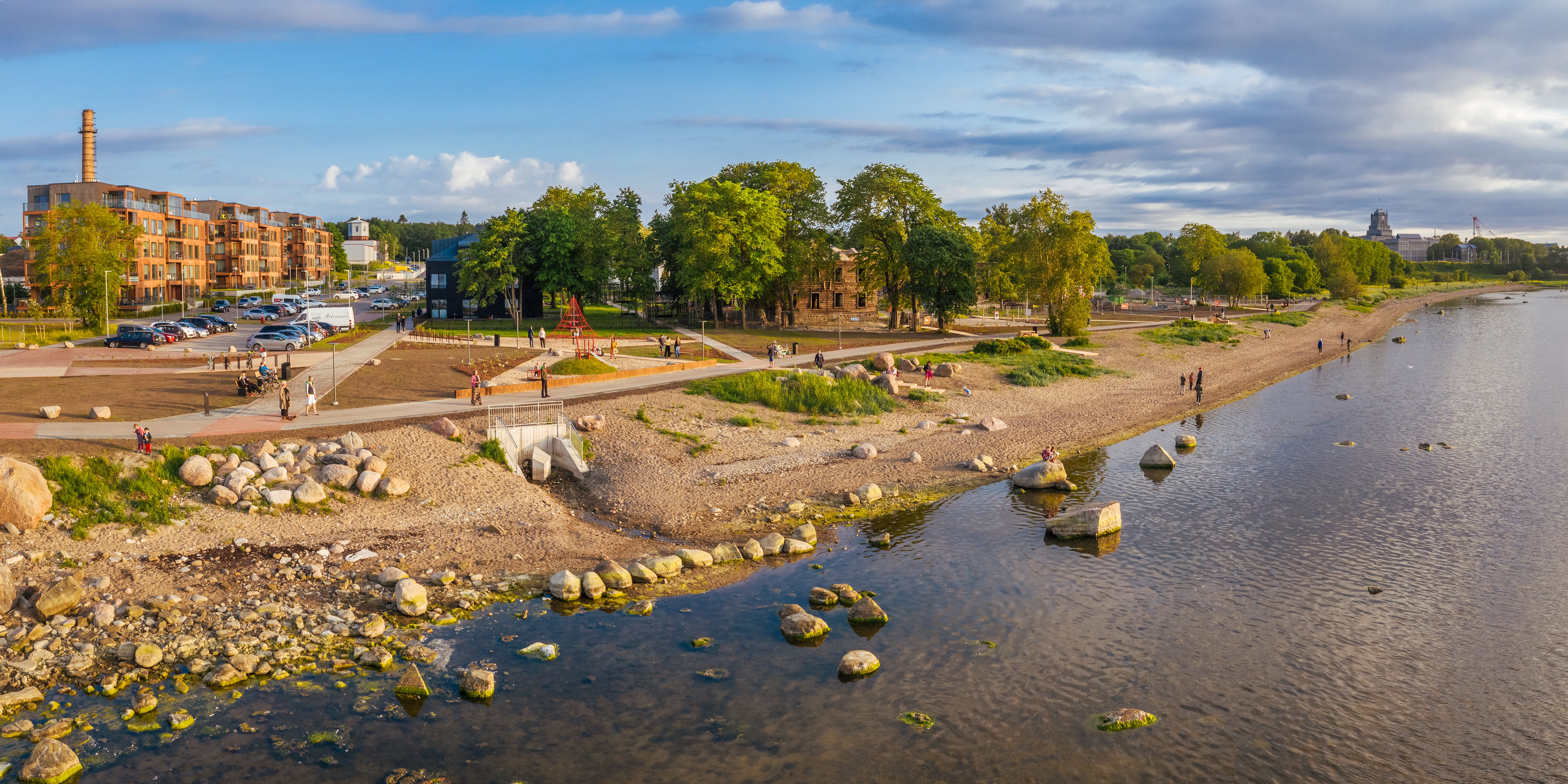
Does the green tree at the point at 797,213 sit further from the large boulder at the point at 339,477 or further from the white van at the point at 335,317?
the large boulder at the point at 339,477

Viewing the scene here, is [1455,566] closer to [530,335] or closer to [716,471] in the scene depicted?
[716,471]

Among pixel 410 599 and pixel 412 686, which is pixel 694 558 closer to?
pixel 410 599

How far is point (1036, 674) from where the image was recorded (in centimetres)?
2325

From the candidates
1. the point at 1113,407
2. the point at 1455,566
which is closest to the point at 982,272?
the point at 1113,407

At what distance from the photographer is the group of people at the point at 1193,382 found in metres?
65.8

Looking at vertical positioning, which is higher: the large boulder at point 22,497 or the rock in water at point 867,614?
the large boulder at point 22,497

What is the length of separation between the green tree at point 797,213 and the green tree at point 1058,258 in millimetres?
20304

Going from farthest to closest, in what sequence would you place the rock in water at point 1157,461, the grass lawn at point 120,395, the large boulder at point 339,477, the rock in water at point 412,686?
1. the rock in water at point 1157,461
2. the grass lawn at point 120,395
3. the large boulder at point 339,477
4. the rock in water at point 412,686

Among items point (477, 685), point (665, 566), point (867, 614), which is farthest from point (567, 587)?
point (867, 614)

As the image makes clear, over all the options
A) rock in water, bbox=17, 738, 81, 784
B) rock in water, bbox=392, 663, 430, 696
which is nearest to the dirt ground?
rock in water, bbox=392, 663, 430, 696

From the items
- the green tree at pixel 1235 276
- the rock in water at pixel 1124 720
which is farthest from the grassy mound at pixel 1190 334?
A: the rock in water at pixel 1124 720

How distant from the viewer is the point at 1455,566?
3148 cm

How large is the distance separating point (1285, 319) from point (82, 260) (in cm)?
14940

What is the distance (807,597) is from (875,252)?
77362mm
